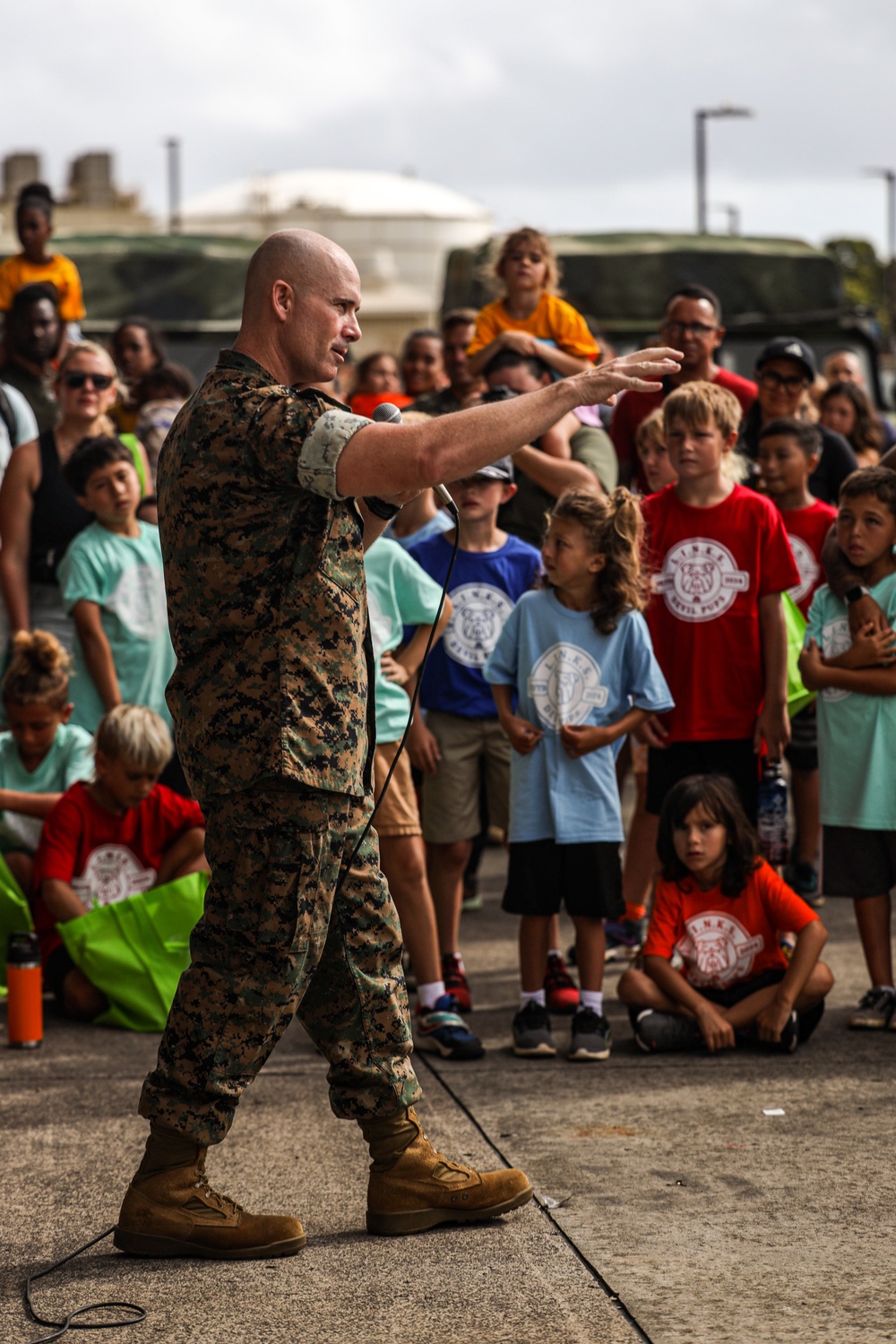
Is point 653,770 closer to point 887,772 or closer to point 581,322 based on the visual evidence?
point 887,772

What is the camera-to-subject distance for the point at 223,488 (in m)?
3.43

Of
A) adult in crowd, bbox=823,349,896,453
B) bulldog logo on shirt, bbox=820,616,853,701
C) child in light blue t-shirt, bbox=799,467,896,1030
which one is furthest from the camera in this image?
adult in crowd, bbox=823,349,896,453

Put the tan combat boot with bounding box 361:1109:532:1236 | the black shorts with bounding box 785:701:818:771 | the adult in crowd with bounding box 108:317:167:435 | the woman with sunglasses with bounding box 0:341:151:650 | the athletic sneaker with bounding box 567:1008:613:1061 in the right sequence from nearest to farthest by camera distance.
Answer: the tan combat boot with bounding box 361:1109:532:1236 → the athletic sneaker with bounding box 567:1008:613:1061 → the woman with sunglasses with bounding box 0:341:151:650 → the black shorts with bounding box 785:701:818:771 → the adult in crowd with bounding box 108:317:167:435

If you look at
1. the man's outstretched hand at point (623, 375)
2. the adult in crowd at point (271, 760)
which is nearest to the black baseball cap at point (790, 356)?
the adult in crowd at point (271, 760)

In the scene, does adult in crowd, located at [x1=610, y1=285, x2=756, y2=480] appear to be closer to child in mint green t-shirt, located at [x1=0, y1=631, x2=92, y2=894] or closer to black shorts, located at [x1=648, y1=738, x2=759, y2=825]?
black shorts, located at [x1=648, y1=738, x2=759, y2=825]

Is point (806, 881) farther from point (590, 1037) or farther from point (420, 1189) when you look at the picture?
point (420, 1189)

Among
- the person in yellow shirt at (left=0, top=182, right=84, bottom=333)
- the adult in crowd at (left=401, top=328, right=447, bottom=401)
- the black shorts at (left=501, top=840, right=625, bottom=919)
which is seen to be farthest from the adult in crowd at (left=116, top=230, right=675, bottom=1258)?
the person in yellow shirt at (left=0, top=182, right=84, bottom=333)

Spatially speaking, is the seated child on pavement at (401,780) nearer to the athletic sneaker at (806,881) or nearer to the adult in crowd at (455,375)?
the adult in crowd at (455,375)

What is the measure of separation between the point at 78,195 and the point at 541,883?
184ft

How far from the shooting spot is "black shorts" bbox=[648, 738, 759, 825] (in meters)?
5.89

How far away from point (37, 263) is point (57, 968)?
6176 mm

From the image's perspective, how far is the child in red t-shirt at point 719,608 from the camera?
5.80 meters

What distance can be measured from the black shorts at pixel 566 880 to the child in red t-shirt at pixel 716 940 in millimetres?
162

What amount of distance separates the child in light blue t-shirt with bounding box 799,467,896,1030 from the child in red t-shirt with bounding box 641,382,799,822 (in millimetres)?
230
